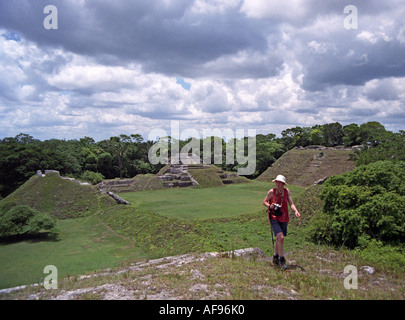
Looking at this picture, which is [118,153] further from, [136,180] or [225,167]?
[225,167]

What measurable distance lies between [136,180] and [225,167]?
18.1m

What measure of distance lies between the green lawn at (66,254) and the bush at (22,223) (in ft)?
1.66

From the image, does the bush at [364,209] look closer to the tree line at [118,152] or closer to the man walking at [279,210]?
the man walking at [279,210]

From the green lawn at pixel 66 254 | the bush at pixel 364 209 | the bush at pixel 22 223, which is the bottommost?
the green lawn at pixel 66 254

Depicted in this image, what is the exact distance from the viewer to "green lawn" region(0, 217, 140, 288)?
7.48m

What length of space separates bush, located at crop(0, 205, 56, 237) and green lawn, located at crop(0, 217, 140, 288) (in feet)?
1.66

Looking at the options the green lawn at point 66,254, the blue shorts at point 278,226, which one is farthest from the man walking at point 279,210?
the green lawn at point 66,254

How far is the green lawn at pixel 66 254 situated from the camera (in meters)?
7.48

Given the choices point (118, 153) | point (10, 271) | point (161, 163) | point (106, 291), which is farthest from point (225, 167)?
point (106, 291)

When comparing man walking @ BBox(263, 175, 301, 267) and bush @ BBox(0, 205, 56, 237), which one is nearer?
man walking @ BBox(263, 175, 301, 267)

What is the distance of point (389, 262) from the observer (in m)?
5.52

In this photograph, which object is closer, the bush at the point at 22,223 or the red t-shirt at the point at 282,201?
the red t-shirt at the point at 282,201

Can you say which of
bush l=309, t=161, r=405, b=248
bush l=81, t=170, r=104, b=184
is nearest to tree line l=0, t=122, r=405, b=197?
bush l=81, t=170, r=104, b=184

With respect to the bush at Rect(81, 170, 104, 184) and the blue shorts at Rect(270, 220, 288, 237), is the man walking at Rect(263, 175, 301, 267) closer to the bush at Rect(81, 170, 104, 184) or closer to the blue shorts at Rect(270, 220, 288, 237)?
the blue shorts at Rect(270, 220, 288, 237)
